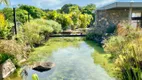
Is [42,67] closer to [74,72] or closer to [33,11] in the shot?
[74,72]

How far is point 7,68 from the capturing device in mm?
8680

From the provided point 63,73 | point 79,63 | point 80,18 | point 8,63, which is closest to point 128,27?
point 79,63

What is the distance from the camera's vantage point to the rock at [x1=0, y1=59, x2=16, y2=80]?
8.16m

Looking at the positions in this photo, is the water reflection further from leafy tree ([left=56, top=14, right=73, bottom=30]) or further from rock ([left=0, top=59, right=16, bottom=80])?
leafy tree ([left=56, top=14, right=73, bottom=30])

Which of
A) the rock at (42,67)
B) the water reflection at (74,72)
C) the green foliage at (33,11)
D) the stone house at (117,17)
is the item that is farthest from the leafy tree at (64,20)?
the rock at (42,67)

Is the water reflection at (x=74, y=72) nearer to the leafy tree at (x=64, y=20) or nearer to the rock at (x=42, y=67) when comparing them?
the rock at (x=42, y=67)

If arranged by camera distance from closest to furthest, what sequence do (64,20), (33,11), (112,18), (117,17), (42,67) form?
(42,67) → (117,17) → (112,18) → (64,20) → (33,11)

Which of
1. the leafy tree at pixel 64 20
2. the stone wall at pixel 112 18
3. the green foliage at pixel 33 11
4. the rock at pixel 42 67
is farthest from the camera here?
the green foliage at pixel 33 11

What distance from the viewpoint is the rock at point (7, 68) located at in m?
8.16

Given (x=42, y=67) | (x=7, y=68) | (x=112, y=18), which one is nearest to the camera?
(x=7, y=68)

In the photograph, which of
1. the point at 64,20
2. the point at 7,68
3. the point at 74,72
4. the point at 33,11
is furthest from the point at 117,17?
the point at 33,11

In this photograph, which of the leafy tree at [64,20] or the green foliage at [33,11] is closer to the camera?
the leafy tree at [64,20]

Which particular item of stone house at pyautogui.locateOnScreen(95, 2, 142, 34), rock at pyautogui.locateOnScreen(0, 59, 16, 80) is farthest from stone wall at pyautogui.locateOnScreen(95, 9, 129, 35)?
rock at pyautogui.locateOnScreen(0, 59, 16, 80)

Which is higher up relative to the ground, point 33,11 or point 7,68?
point 33,11
